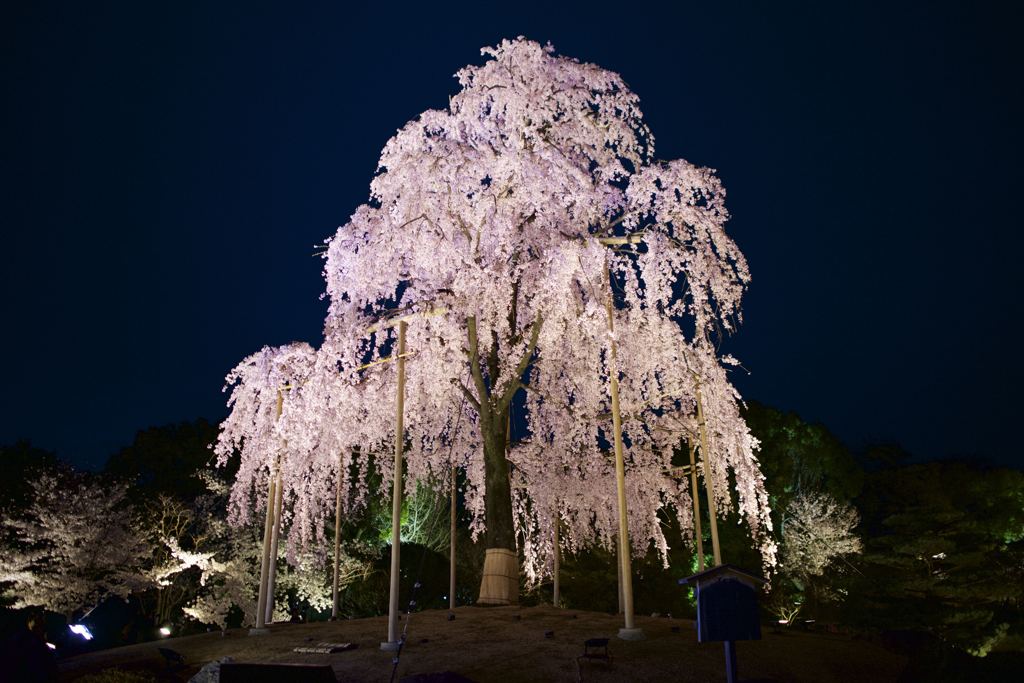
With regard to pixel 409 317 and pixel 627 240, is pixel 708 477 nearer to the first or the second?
pixel 627 240

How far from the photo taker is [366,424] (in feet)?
51.4

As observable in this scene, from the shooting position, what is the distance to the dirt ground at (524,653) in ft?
30.3

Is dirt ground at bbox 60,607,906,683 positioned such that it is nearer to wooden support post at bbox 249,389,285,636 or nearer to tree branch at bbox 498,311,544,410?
wooden support post at bbox 249,389,285,636

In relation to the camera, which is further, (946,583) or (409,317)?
(946,583)

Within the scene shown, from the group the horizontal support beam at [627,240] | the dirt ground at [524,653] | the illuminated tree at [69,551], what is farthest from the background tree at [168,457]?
the horizontal support beam at [627,240]

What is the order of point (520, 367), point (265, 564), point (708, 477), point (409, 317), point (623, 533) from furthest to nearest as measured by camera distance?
point (520, 367), point (409, 317), point (265, 564), point (708, 477), point (623, 533)

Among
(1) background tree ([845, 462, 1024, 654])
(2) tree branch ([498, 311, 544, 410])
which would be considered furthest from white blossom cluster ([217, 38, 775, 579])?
(1) background tree ([845, 462, 1024, 654])

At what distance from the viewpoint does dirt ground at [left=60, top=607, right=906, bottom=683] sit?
9234 mm

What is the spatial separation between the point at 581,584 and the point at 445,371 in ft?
47.7

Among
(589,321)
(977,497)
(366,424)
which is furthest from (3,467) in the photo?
(977,497)

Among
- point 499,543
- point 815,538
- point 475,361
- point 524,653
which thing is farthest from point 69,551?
point 815,538

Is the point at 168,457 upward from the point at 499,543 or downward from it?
upward

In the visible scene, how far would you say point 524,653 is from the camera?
9945 mm

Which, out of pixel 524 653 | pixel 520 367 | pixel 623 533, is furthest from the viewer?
pixel 520 367
